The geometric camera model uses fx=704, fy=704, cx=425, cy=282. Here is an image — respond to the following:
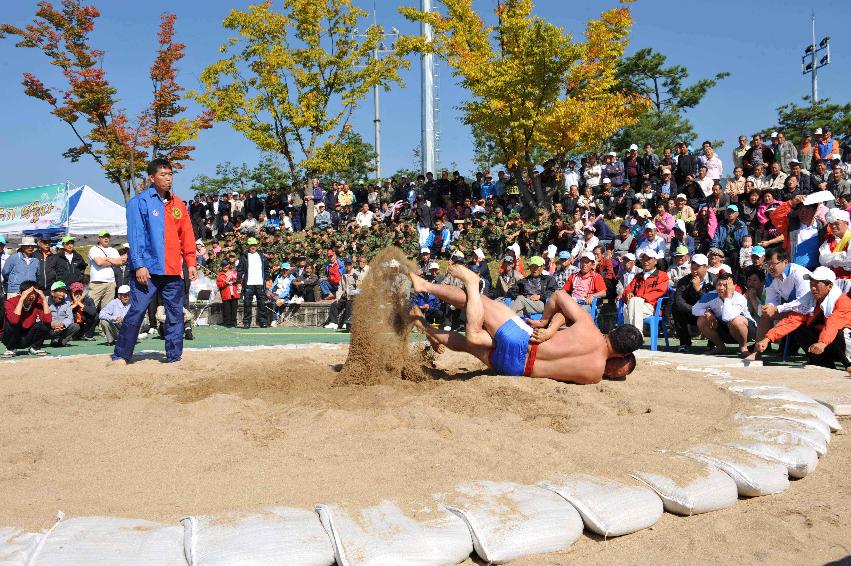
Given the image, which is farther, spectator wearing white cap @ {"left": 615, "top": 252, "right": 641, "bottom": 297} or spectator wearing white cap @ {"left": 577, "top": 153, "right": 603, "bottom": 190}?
spectator wearing white cap @ {"left": 577, "top": 153, "right": 603, "bottom": 190}

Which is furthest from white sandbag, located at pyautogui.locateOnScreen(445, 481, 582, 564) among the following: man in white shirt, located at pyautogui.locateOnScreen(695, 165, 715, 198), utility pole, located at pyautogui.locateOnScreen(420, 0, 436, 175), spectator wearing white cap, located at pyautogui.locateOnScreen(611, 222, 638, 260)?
utility pole, located at pyautogui.locateOnScreen(420, 0, 436, 175)

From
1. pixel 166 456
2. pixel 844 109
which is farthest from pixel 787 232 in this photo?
pixel 844 109

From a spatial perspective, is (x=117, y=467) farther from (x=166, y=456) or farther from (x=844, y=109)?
(x=844, y=109)

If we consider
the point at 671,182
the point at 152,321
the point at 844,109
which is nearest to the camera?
the point at 152,321

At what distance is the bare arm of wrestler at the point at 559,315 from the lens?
5078mm

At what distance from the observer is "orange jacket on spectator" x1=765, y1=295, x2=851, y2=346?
6.32 meters

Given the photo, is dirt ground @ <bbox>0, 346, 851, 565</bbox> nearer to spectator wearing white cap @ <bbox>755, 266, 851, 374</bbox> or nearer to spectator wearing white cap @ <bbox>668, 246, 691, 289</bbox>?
spectator wearing white cap @ <bbox>755, 266, 851, 374</bbox>

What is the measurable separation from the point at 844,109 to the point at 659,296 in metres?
28.1

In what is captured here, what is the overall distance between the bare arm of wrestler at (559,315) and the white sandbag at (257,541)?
269 cm

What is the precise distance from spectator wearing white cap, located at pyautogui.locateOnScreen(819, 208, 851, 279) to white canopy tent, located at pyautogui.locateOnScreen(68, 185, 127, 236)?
18.6 m

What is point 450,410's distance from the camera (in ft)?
14.4

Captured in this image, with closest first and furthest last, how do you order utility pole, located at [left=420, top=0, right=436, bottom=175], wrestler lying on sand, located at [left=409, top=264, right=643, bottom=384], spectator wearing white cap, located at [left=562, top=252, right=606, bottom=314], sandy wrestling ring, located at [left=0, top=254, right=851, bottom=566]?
sandy wrestling ring, located at [left=0, top=254, right=851, bottom=566] → wrestler lying on sand, located at [left=409, top=264, right=643, bottom=384] → spectator wearing white cap, located at [left=562, top=252, right=606, bottom=314] → utility pole, located at [left=420, top=0, right=436, bottom=175]

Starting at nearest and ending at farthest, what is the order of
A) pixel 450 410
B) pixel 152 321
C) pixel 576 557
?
1. pixel 576 557
2. pixel 450 410
3. pixel 152 321

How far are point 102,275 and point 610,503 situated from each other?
31.9 ft
